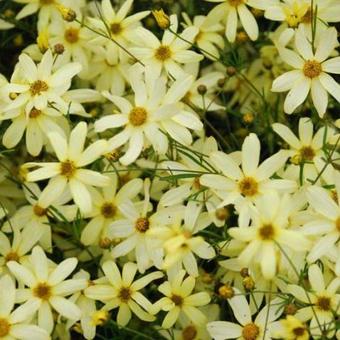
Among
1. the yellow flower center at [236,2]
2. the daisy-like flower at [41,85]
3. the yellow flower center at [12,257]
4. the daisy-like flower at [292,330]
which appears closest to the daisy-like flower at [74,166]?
the daisy-like flower at [41,85]

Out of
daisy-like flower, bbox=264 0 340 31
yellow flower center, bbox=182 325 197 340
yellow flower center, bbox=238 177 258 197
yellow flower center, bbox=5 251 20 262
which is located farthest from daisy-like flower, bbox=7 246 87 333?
daisy-like flower, bbox=264 0 340 31

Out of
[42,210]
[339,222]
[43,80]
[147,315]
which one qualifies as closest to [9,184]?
[42,210]

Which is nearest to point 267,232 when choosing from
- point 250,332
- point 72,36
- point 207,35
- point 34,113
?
point 250,332

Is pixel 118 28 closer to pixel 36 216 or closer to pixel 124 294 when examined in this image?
pixel 36 216

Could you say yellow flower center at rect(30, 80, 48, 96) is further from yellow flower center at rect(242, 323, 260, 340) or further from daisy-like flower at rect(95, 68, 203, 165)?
yellow flower center at rect(242, 323, 260, 340)

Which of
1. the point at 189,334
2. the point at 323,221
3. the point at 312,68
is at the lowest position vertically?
the point at 189,334

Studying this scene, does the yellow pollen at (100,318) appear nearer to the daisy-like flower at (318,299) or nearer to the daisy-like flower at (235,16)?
the daisy-like flower at (318,299)
